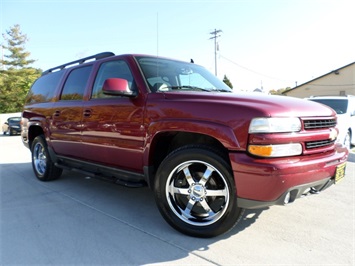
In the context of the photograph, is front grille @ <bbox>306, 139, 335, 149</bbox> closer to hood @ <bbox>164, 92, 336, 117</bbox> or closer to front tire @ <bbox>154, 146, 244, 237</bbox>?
hood @ <bbox>164, 92, 336, 117</bbox>

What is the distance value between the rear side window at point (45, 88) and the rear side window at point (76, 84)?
0.41 meters

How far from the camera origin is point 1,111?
133ft

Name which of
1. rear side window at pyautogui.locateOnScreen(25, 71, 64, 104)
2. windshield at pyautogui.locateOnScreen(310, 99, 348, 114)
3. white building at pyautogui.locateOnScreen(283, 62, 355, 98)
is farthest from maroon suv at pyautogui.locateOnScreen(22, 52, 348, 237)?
white building at pyautogui.locateOnScreen(283, 62, 355, 98)

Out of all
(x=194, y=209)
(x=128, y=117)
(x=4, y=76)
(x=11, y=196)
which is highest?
(x=4, y=76)

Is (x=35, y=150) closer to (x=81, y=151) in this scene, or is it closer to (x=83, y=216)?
(x=81, y=151)

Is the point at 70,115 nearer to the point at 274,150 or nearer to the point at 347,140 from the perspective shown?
the point at 274,150

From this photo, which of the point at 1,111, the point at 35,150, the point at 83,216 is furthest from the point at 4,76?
the point at 83,216

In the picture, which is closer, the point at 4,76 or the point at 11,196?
the point at 11,196

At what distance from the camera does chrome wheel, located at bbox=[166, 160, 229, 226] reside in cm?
281

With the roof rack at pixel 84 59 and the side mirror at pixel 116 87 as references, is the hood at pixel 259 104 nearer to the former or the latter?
the side mirror at pixel 116 87

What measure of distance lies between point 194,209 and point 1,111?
45434 mm

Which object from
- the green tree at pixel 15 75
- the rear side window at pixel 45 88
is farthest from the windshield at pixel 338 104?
the green tree at pixel 15 75

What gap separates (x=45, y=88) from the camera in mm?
5328

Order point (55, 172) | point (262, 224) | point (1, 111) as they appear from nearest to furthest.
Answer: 1. point (262, 224)
2. point (55, 172)
3. point (1, 111)
